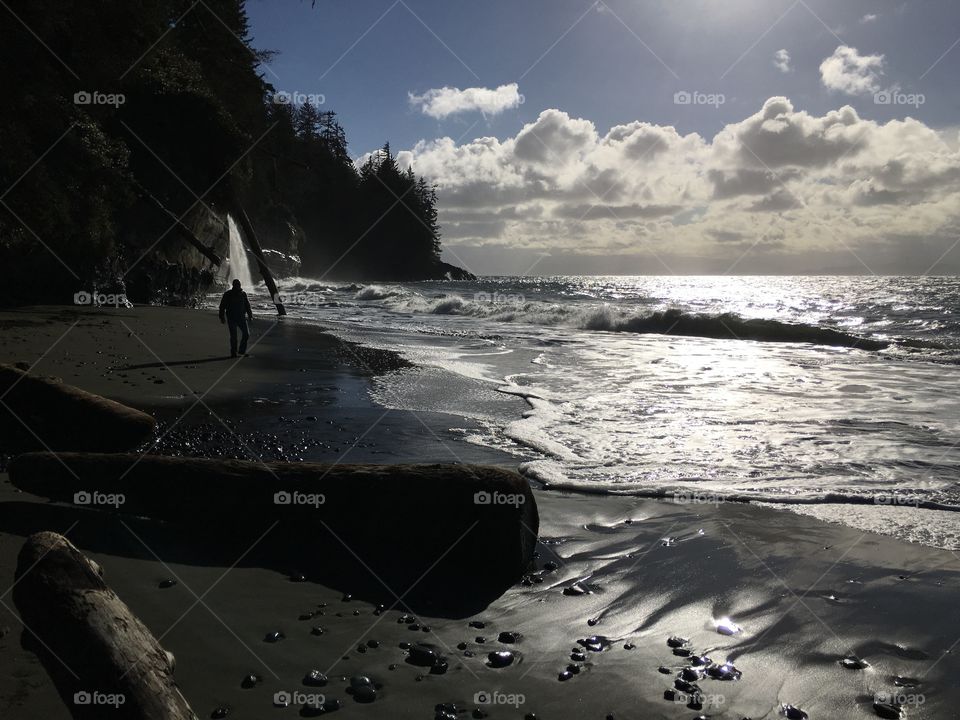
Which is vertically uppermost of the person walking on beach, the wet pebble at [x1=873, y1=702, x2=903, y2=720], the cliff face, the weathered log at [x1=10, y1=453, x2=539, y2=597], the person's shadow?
the cliff face

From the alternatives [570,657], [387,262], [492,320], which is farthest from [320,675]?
[387,262]

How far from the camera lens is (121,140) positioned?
16469mm

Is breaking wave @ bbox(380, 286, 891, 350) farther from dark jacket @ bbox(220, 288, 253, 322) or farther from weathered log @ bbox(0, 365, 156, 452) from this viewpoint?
weathered log @ bbox(0, 365, 156, 452)

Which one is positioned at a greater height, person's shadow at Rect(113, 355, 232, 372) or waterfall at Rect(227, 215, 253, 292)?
waterfall at Rect(227, 215, 253, 292)

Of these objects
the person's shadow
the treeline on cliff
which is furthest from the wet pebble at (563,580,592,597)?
the treeline on cliff

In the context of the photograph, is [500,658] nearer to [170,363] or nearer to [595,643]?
[595,643]

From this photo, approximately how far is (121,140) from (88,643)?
17421 millimetres

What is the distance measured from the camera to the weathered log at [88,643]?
219cm

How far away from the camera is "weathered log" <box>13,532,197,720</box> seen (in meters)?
2.19

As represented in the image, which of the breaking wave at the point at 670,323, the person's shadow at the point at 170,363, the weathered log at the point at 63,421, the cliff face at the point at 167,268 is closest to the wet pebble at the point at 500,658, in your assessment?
the weathered log at the point at 63,421

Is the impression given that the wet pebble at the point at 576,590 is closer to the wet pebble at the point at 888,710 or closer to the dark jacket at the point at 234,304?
the wet pebble at the point at 888,710

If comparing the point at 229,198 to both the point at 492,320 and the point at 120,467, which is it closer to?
the point at 492,320

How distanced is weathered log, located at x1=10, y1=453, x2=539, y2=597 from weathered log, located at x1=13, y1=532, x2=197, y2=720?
1607 mm

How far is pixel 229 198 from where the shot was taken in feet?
77.3
